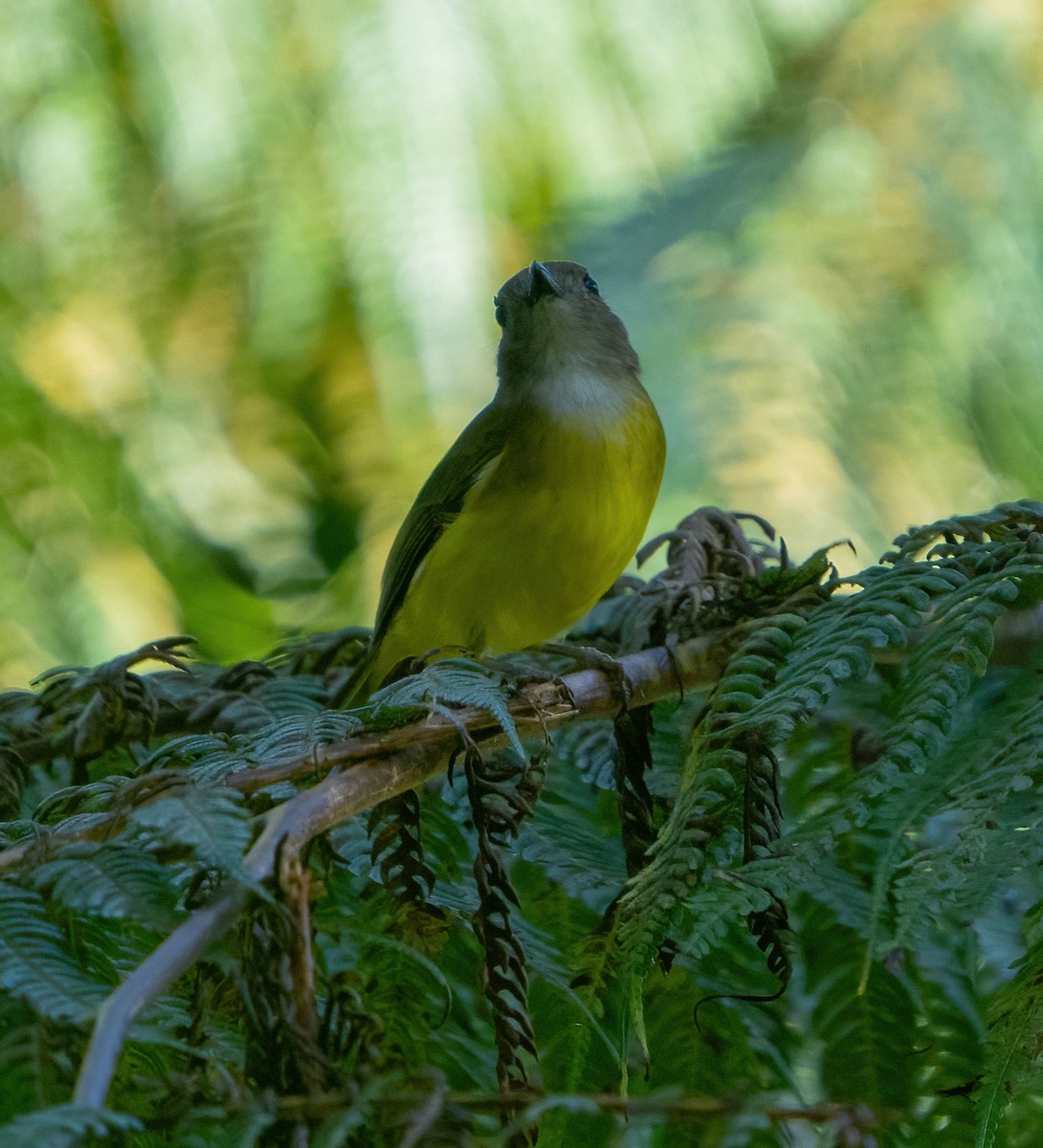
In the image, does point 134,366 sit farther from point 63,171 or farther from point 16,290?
point 63,171

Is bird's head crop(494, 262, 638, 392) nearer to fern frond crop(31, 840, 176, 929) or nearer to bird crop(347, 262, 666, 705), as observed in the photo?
bird crop(347, 262, 666, 705)

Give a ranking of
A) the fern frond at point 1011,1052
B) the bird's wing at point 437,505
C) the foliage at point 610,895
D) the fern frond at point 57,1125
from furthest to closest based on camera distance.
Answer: the bird's wing at point 437,505 < the fern frond at point 1011,1052 < the foliage at point 610,895 < the fern frond at point 57,1125

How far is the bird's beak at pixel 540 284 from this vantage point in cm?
234

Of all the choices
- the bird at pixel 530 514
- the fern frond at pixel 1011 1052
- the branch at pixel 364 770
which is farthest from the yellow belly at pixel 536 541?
the fern frond at pixel 1011 1052

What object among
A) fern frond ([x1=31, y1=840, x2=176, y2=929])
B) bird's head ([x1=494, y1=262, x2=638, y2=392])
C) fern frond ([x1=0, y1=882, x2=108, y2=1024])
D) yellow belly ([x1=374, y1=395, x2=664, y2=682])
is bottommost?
fern frond ([x1=0, y1=882, x2=108, y2=1024])

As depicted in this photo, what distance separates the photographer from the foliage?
69 centimetres

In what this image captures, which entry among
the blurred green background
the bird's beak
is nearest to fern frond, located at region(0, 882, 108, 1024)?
the bird's beak

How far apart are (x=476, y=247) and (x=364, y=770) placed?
223 cm

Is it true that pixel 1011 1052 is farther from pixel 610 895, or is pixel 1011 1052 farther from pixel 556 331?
pixel 556 331

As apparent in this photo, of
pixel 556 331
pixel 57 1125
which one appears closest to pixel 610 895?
pixel 57 1125

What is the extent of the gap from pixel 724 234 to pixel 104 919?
275cm

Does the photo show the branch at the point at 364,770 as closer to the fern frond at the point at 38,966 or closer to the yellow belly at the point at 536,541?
the fern frond at the point at 38,966

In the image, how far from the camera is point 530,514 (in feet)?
6.41

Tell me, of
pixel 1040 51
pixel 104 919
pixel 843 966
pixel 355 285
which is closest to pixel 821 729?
pixel 843 966
